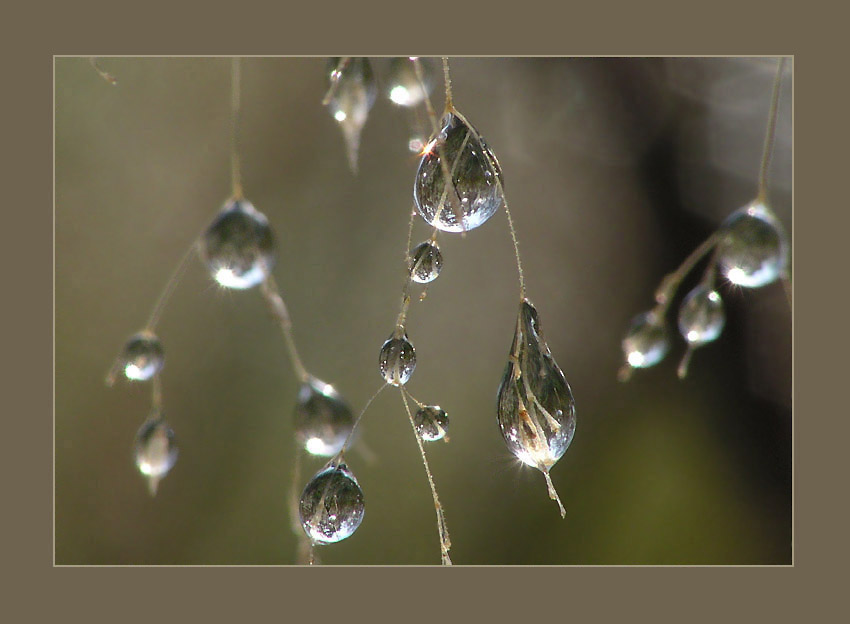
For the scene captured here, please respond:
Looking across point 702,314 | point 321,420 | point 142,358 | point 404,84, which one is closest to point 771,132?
point 702,314

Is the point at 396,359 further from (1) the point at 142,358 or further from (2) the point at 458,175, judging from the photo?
(1) the point at 142,358

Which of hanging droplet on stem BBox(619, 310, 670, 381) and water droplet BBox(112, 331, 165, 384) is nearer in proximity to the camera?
water droplet BBox(112, 331, 165, 384)

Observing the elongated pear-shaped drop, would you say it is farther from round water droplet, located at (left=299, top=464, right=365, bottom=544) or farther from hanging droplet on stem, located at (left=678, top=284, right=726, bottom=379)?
hanging droplet on stem, located at (left=678, top=284, right=726, bottom=379)

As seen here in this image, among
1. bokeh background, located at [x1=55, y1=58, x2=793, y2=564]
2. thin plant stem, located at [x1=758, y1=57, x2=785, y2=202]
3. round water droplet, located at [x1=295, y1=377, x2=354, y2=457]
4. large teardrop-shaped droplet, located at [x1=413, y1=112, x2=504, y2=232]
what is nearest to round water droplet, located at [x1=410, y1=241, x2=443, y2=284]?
large teardrop-shaped droplet, located at [x1=413, y1=112, x2=504, y2=232]

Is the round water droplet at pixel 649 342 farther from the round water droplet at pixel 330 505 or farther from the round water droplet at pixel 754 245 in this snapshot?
the round water droplet at pixel 330 505

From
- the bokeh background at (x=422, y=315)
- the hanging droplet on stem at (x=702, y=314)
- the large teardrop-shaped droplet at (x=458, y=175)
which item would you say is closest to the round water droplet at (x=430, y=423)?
the large teardrop-shaped droplet at (x=458, y=175)

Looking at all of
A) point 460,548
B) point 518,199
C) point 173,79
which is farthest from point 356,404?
point 173,79
